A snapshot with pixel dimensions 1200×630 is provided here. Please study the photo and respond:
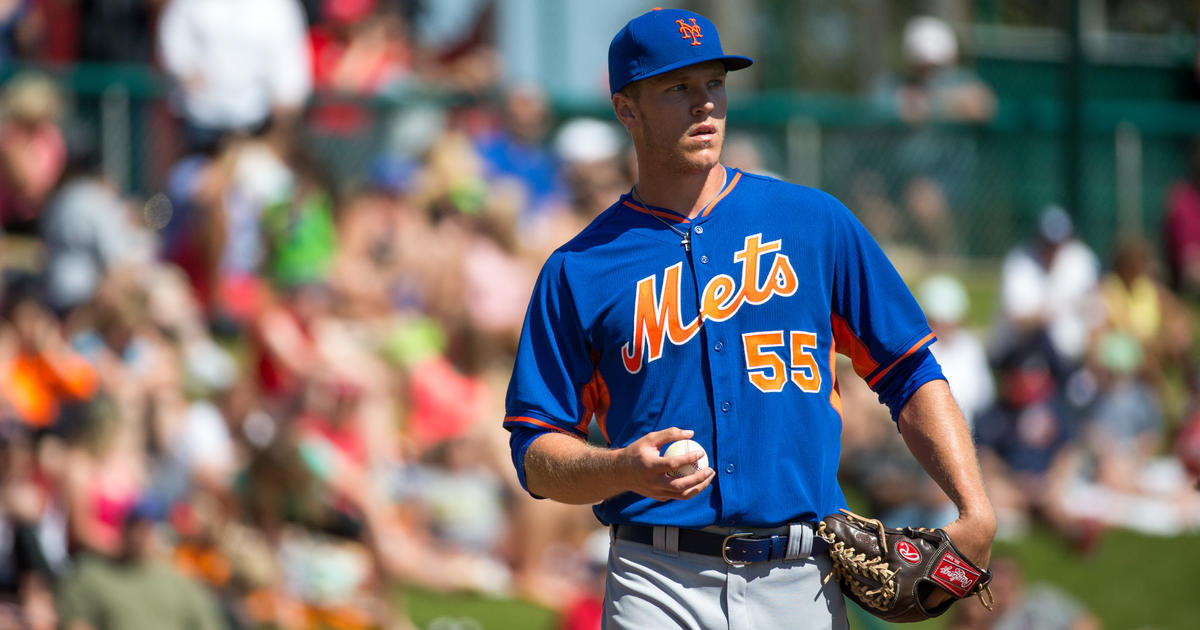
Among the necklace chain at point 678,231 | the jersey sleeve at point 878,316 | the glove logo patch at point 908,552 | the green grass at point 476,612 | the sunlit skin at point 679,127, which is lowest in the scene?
the green grass at point 476,612

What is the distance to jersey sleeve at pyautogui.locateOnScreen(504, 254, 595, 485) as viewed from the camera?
326 cm

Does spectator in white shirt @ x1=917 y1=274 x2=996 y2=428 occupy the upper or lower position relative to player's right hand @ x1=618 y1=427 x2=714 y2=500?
lower

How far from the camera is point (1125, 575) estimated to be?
8.66 m

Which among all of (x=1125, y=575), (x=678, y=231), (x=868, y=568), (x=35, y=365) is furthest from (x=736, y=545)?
(x=1125, y=575)

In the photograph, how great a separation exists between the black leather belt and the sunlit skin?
2.42ft

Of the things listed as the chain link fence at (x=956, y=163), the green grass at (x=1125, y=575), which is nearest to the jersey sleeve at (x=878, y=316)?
the green grass at (x=1125, y=575)

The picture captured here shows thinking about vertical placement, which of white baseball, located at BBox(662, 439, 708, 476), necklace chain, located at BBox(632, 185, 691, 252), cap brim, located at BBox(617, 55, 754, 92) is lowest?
white baseball, located at BBox(662, 439, 708, 476)

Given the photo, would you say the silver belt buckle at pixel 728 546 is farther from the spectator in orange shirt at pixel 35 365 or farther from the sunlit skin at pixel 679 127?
the spectator in orange shirt at pixel 35 365

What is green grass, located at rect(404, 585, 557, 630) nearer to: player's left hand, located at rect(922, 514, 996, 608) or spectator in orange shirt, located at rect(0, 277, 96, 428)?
spectator in orange shirt, located at rect(0, 277, 96, 428)

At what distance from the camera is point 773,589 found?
3.18 m

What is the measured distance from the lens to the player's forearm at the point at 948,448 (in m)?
3.08

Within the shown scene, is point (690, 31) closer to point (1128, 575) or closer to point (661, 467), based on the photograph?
point (661, 467)

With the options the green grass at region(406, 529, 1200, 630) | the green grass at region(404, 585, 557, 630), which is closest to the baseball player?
the green grass at region(404, 585, 557, 630)

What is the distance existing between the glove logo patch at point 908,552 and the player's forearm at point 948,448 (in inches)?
5.1
